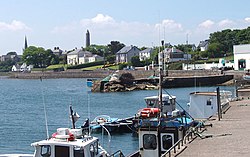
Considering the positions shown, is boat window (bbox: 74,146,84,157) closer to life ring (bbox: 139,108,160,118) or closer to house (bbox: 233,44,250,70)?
life ring (bbox: 139,108,160,118)

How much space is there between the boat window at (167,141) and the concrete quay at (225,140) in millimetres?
1108

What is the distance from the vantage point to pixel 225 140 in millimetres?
24609

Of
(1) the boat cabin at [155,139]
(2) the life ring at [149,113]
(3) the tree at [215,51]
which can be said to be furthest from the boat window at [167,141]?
Answer: (3) the tree at [215,51]

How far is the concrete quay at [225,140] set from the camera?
21.4 meters

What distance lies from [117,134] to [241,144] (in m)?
19.6

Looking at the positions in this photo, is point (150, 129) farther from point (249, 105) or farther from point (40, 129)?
point (40, 129)

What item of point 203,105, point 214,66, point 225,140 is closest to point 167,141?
point 225,140

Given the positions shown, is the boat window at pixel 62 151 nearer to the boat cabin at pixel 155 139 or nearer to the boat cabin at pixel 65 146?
the boat cabin at pixel 65 146

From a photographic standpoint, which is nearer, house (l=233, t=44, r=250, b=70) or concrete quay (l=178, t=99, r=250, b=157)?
concrete quay (l=178, t=99, r=250, b=157)

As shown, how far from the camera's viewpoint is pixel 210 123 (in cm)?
3083

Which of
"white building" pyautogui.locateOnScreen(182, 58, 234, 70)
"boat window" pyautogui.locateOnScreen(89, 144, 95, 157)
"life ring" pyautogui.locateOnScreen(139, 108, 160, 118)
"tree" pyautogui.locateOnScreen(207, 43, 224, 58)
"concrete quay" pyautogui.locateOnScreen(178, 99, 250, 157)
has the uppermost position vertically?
"tree" pyautogui.locateOnScreen(207, 43, 224, 58)

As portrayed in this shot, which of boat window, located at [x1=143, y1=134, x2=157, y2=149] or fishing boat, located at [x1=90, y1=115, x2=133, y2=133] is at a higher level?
boat window, located at [x1=143, y1=134, x2=157, y2=149]

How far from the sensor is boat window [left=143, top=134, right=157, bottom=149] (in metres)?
24.1

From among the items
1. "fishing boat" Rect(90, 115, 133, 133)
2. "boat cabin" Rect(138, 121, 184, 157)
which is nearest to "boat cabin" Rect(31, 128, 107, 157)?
"boat cabin" Rect(138, 121, 184, 157)
